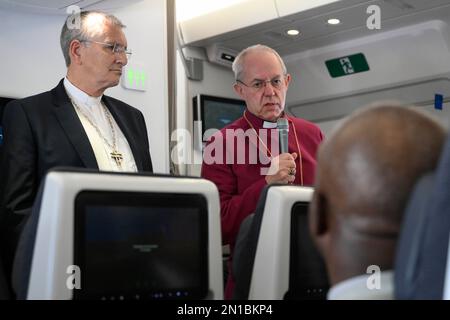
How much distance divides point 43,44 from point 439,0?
2569 millimetres

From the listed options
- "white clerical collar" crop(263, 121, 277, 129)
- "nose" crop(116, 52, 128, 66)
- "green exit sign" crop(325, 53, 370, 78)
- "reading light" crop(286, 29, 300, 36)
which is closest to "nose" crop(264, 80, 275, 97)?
"white clerical collar" crop(263, 121, 277, 129)

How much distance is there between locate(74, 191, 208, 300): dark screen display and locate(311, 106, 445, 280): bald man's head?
1.97 feet

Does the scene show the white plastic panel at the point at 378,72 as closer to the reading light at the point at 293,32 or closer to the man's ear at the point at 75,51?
the reading light at the point at 293,32

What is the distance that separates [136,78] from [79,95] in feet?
4.87

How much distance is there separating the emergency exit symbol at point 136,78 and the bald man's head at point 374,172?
11.6ft

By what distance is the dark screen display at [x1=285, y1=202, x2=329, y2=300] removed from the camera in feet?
5.36

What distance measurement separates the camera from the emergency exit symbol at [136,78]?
14.1 ft

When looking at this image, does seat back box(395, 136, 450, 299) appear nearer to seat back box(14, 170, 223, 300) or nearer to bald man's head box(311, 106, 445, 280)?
bald man's head box(311, 106, 445, 280)

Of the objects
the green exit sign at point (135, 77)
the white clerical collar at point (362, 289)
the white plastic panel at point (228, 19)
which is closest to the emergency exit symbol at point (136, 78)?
the green exit sign at point (135, 77)

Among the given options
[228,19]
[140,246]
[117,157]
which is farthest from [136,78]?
[140,246]

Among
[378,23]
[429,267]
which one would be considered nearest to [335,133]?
[429,267]

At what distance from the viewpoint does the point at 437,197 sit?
0.83 m

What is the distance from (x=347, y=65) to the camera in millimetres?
4965

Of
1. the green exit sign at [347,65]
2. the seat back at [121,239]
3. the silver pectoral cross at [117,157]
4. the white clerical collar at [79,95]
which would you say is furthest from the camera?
the green exit sign at [347,65]
